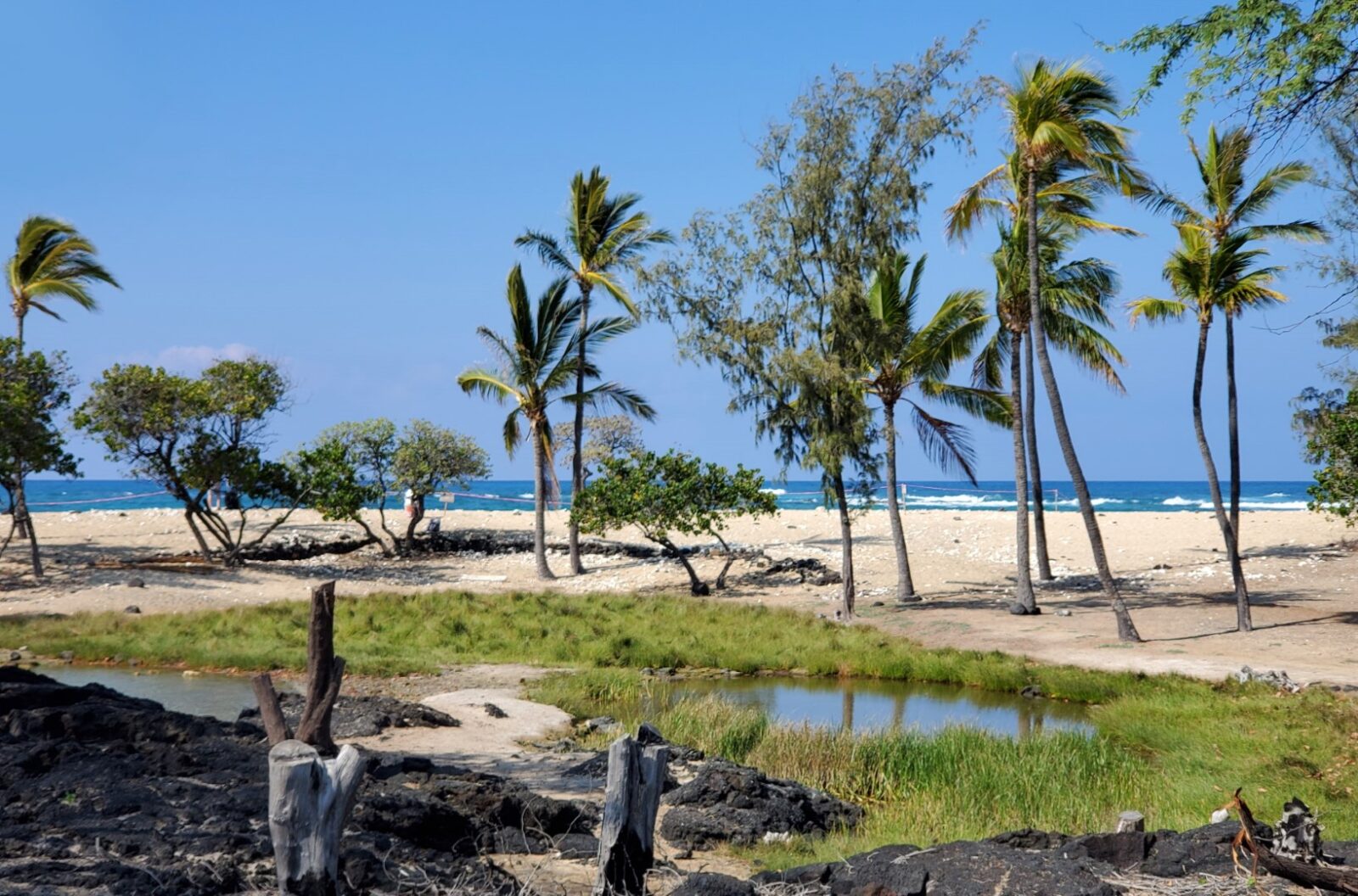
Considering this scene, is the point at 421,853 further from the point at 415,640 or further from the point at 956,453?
the point at 956,453

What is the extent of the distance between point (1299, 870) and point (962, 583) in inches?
981

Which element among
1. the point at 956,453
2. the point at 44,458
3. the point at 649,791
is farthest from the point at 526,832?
the point at 44,458

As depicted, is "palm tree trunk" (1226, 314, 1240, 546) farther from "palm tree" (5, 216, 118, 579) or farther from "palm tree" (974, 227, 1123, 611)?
"palm tree" (5, 216, 118, 579)

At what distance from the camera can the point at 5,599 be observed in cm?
2380

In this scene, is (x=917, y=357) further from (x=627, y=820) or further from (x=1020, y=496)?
(x=627, y=820)

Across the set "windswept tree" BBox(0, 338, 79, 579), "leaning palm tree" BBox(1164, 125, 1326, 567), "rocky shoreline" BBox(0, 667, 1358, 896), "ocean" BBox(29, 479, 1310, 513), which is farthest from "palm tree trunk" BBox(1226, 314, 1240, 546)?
"ocean" BBox(29, 479, 1310, 513)

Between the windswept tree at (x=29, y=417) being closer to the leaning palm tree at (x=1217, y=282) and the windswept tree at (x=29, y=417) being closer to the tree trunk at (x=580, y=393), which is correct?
the tree trunk at (x=580, y=393)

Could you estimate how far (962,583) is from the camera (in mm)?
30016

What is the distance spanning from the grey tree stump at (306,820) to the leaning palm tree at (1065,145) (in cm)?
1656

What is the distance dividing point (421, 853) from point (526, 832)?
1096 mm

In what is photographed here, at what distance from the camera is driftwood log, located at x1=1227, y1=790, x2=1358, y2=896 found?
548cm

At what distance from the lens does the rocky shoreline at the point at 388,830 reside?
249 inches

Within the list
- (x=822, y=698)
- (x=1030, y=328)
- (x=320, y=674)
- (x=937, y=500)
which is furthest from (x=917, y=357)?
(x=937, y=500)

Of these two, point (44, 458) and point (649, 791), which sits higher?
point (44, 458)
